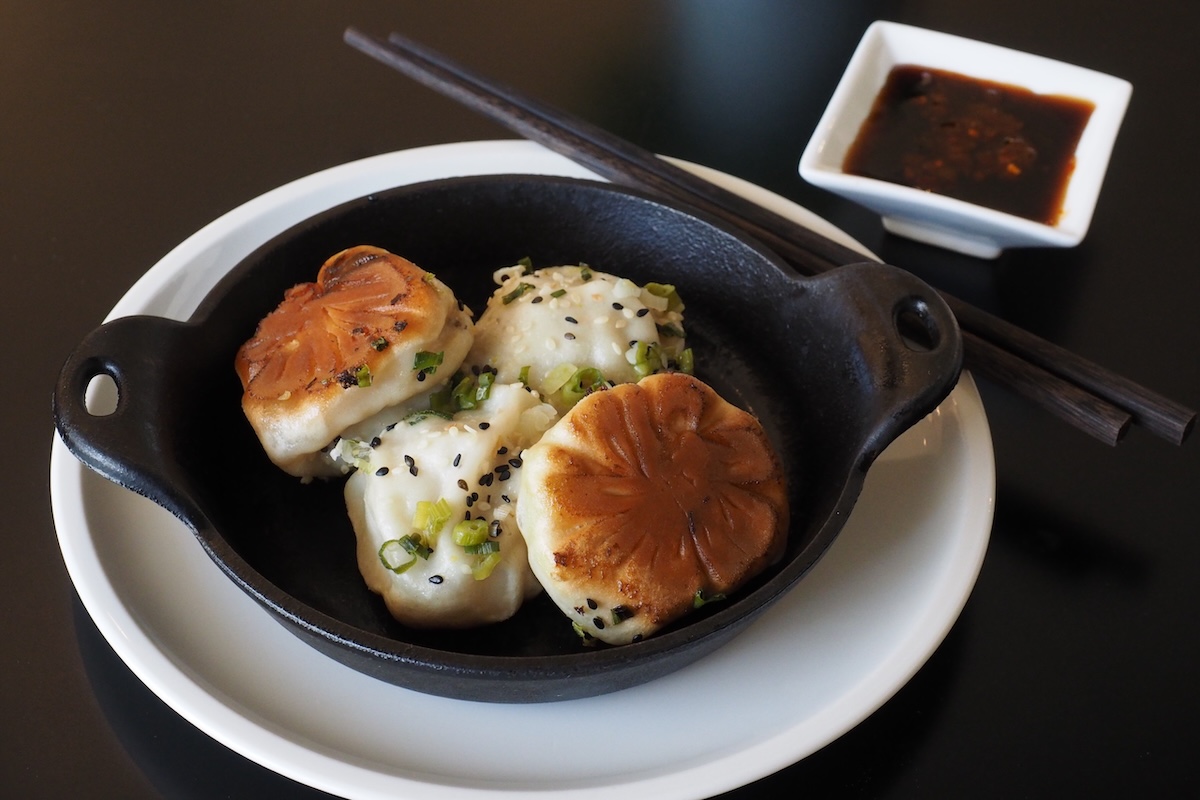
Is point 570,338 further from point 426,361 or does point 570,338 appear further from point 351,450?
point 351,450

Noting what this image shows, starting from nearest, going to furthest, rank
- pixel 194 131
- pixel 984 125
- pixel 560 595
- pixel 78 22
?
pixel 560 595
pixel 984 125
pixel 194 131
pixel 78 22

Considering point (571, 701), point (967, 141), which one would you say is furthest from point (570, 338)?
point (967, 141)

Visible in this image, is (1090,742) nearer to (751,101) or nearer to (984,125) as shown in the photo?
(984,125)

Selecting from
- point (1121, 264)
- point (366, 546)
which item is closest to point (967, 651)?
point (366, 546)

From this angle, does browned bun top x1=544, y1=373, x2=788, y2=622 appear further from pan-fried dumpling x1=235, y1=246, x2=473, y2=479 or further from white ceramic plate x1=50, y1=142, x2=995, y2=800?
pan-fried dumpling x1=235, y1=246, x2=473, y2=479

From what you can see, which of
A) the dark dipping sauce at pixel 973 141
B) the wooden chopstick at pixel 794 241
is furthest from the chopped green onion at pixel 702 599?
the dark dipping sauce at pixel 973 141

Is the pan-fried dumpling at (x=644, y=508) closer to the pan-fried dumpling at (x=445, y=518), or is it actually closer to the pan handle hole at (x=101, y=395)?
the pan-fried dumpling at (x=445, y=518)
